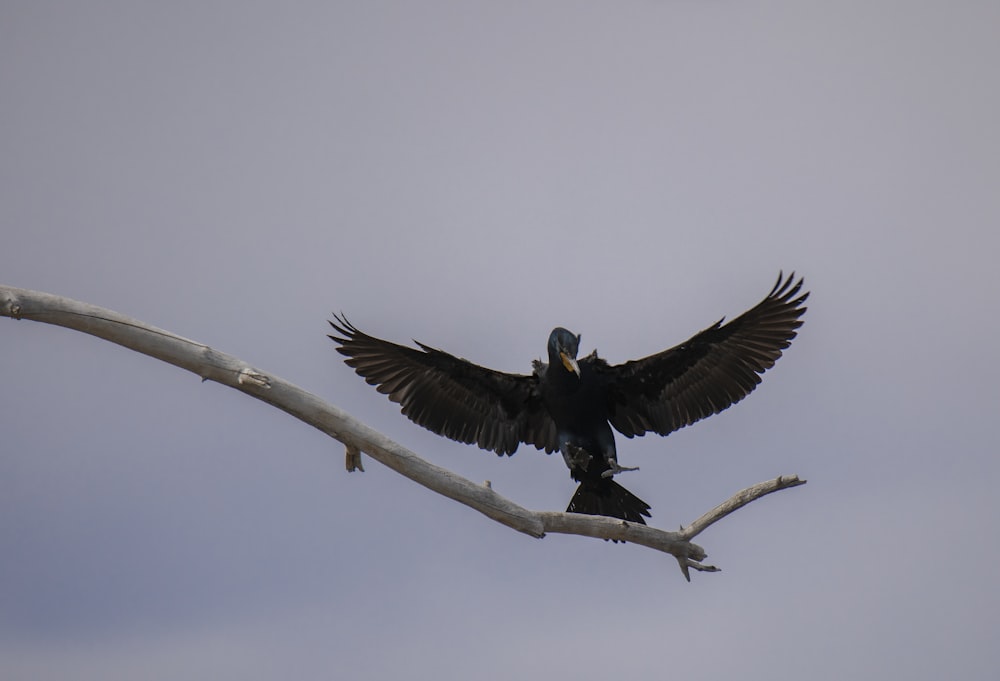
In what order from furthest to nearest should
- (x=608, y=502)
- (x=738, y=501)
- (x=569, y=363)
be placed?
(x=608, y=502) < (x=569, y=363) < (x=738, y=501)

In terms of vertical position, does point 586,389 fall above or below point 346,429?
above

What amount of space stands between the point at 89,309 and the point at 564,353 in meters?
2.90

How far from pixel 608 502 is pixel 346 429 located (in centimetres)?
217

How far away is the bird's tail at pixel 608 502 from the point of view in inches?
281

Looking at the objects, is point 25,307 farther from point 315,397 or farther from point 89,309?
point 315,397

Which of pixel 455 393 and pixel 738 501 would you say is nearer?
pixel 738 501

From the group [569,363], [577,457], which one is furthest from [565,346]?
[577,457]

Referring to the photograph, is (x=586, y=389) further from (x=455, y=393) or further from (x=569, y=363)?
(x=455, y=393)

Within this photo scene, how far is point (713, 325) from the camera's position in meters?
7.09

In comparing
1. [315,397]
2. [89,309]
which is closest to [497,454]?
[315,397]

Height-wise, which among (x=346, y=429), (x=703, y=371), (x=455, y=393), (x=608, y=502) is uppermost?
(x=703, y=371)

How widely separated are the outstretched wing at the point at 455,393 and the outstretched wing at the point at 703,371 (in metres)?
0.58

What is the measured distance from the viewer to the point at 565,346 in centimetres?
697

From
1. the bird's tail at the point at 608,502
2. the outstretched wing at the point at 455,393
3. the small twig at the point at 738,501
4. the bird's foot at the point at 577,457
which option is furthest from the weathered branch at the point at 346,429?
the outstretched wing at the point at 455,393
